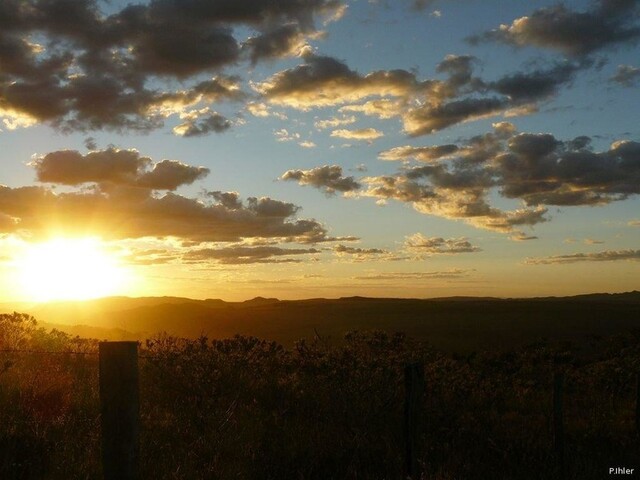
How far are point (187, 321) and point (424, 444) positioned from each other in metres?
49.8

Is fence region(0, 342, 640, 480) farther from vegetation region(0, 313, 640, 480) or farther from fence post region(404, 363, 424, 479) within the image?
fence post region(404, 363, 424, 479)

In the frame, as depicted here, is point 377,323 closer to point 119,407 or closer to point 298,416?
point 298,416

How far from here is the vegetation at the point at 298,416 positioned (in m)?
6.52

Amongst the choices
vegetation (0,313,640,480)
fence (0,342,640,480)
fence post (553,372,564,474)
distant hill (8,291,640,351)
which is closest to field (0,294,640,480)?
vegetation (0,313,640,480)

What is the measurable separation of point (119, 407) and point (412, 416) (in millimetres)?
3024

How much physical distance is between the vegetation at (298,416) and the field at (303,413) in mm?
26

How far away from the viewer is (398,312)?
75812 mm

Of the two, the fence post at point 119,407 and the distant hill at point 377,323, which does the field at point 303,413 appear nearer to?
the fence post at point 119,407

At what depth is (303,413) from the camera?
372 inches

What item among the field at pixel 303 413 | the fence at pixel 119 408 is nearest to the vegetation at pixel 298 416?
the field at pixel 303 413

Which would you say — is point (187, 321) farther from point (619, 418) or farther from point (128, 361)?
point (128, 361)

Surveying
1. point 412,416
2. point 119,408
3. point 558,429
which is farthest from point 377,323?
point 119,408

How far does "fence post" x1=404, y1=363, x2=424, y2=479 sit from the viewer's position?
6.27m

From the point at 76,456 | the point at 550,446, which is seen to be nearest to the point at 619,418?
the point at 550,446
